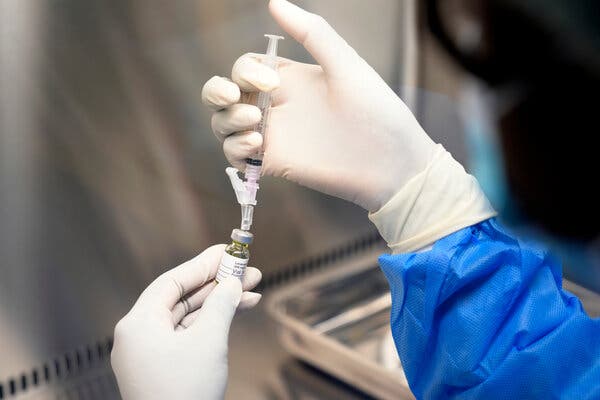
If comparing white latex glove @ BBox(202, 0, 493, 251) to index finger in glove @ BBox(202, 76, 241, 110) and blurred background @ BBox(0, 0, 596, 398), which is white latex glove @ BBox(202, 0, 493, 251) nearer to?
index finger in glove @ BBox(202, 76, 241, 110)

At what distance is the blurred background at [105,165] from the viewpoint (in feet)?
4.04

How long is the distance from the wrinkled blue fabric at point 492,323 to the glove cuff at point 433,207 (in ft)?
0.08

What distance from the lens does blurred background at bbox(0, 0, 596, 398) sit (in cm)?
123

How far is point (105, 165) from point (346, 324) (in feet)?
2.22

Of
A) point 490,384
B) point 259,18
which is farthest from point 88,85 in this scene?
point 490,384

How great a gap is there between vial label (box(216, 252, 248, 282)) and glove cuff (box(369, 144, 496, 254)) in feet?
0.73

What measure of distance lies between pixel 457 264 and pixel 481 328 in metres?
0.09

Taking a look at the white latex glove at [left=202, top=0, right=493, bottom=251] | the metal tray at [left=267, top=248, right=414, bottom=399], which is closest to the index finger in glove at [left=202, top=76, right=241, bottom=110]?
the white latex glove at [left=202, top=0, right=493, bottom=251]

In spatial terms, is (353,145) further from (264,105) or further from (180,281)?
(180,281)

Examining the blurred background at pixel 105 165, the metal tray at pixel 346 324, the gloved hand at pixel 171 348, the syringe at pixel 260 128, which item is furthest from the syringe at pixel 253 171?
the metal tray at pixel 346 324

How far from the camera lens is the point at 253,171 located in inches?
43.9

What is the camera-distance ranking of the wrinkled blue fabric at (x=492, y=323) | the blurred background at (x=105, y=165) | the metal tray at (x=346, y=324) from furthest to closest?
the metal tray at (x=346, y=324)
the blurred background at (x=105, y=165)
the wrinkled blue fabric at (x=492, y=323)

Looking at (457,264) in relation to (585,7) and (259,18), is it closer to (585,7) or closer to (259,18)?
(585,7)

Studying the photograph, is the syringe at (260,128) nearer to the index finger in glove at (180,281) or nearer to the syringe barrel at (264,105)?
the syringe barrel at (264,105)
